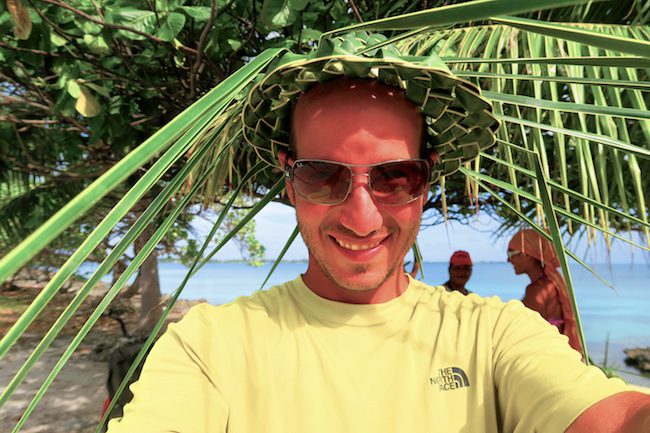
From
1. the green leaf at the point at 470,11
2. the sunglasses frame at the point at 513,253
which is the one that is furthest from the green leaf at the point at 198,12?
the sunglasses frame at the point at 513,253

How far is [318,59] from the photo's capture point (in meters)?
0.72

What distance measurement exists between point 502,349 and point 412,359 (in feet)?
0.53

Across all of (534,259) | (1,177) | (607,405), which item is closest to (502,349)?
(607,405)

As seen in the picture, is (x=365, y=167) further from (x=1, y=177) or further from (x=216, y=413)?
(x=1, y=177)

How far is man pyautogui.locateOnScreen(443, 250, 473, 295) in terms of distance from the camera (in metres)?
3.59

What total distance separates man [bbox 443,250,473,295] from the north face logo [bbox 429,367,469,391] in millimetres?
2854

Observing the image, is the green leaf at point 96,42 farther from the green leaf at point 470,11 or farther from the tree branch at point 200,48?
the green leaf at point 470,11

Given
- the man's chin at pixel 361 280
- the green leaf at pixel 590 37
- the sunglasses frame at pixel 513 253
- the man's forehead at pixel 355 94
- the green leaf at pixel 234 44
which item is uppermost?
the green leaf at pixel 234 44

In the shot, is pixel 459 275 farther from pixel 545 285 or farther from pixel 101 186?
pixel 101 186

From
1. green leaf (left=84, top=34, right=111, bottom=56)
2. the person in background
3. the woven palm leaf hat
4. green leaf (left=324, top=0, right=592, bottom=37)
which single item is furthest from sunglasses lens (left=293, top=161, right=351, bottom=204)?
the person in background

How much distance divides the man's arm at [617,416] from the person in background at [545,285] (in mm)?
2060

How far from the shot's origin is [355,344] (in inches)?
33.8

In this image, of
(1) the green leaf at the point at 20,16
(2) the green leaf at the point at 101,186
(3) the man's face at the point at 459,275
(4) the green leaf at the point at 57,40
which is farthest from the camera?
(3) the man's face at the point at 459,275

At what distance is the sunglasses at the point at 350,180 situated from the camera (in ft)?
2.66
